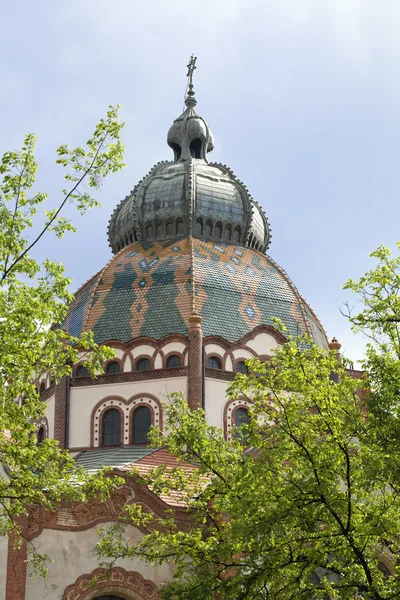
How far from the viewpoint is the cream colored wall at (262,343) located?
106ft

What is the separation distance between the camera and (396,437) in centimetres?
1539

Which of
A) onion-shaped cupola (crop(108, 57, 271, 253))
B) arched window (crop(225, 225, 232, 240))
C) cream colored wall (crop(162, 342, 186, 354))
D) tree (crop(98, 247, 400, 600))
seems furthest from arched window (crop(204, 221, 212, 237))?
tree (crop(98, 247, 400, 600))

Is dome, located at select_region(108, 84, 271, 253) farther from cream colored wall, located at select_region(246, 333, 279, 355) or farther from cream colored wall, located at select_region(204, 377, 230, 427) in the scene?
cream colored wall, located at select_region(204, 377, 230, 427)

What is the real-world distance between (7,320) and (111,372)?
52.0 ft

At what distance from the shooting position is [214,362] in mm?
31531

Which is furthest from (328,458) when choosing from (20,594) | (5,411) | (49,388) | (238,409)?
(49,388)

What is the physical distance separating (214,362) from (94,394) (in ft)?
13.1

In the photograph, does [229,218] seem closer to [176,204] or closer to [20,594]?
[176,204]

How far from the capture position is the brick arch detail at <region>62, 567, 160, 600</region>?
2305 centimetres

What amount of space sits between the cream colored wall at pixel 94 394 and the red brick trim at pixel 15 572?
326 inches

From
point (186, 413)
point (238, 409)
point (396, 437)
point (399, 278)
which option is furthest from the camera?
point (238, 409)

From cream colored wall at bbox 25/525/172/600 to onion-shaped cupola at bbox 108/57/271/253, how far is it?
15087 millimetres

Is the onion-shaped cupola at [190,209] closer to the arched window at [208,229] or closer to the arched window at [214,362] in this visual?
the arched window at [208,229]

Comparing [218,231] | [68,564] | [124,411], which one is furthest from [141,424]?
[218,231]
